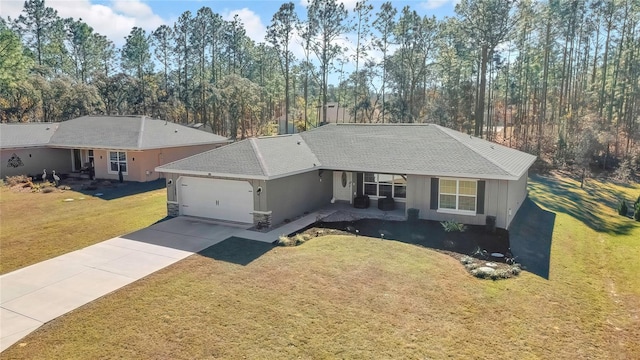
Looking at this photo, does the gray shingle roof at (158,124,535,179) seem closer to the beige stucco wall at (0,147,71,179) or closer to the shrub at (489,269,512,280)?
the shrub at (489,269,512,280)

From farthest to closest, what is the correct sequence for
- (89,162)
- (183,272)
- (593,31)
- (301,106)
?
(301,106) → (593,31) → (89,162) → (183,272)

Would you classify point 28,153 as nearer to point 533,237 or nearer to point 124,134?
point 124,134

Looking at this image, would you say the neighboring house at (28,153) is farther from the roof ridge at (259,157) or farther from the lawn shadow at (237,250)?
the lawn shadow at (237,250)

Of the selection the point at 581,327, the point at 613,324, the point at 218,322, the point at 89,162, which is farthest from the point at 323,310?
the point at 89,162

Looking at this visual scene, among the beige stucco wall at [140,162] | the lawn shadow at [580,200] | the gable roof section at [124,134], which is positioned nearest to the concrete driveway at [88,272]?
the beige stucco wall at [140,162]

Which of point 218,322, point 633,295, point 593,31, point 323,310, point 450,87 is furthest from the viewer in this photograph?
point 450,87

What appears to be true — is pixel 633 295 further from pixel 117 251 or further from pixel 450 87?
pixel 450 87

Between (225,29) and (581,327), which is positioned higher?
(225,29)
